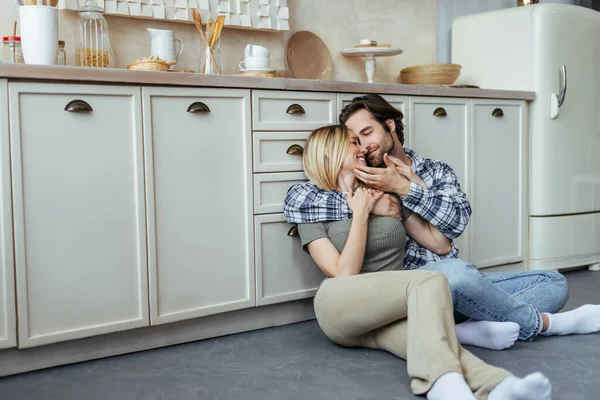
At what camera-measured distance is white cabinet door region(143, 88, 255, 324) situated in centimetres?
242

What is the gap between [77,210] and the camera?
88.4 inches

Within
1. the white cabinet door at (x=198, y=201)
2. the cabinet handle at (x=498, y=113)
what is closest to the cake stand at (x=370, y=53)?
the cabinet handle at (x=498, y=113)

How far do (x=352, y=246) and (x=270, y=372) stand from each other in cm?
47

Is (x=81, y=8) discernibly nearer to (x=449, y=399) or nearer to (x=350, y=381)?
(x=350, y=381)

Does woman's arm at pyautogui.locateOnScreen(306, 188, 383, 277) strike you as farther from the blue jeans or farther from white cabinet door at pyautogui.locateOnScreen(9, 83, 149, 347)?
white cabinet door at pyautogui.locateOnScreen(9, 83, 149, 347)

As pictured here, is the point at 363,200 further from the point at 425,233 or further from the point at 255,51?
the point at 255,51

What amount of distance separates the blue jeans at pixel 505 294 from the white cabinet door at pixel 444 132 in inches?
28.4

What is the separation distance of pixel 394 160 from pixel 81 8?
131 centimetres

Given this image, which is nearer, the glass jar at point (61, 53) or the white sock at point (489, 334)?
the white sock at point (489, 334)

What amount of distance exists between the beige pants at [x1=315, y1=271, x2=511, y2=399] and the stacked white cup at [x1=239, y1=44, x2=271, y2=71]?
1.15 metres

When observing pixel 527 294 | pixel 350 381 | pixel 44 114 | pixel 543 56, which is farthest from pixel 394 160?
pixel 543 56

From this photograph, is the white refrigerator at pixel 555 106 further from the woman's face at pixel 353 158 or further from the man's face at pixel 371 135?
the woman's face at pixel 353 158

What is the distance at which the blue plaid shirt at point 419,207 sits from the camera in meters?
2.46

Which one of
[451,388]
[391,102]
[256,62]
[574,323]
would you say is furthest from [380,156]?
[451,388]
